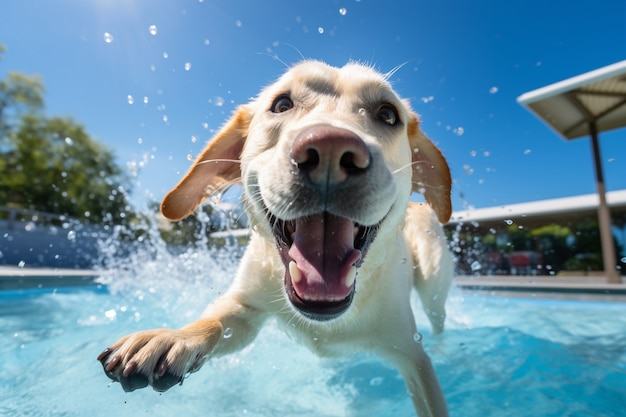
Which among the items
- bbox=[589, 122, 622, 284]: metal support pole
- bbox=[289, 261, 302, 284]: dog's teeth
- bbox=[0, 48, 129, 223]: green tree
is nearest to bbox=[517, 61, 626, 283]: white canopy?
bbox=[589, 122, 622, 284]: metal support pole

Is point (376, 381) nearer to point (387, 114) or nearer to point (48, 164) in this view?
point (387, 114)

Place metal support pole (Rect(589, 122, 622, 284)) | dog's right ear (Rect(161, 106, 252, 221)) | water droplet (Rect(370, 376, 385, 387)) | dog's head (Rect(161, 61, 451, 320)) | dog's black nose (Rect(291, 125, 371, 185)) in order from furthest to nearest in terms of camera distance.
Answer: metal support pole (Rect(589, 122, 622, 284)), water droplet (Rect(370, 376, 385, 387)), dog's right ear (Rect(161, 106, 252, 221)), dog's head (Rect(161, 61, 451, 320)), dog's black nose (Rect(291, 125, 371, 185))

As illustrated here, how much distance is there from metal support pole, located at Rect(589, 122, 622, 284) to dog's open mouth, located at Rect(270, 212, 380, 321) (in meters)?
9.31

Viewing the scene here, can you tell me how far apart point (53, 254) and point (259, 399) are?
17.4 metres

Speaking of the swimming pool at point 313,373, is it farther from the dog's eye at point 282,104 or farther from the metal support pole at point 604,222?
the metal support pole at point 604,222

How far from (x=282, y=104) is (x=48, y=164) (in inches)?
1074

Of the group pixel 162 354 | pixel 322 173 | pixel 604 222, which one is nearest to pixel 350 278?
pixel 322 173

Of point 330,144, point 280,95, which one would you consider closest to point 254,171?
point 280,95

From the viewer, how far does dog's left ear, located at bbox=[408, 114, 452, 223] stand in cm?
245

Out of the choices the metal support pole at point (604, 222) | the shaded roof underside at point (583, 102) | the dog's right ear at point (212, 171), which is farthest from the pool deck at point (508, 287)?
the dog's right ear at point (212, 171)

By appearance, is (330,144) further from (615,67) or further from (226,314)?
(615,67)

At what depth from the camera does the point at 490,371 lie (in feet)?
9.55

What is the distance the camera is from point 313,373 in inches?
114

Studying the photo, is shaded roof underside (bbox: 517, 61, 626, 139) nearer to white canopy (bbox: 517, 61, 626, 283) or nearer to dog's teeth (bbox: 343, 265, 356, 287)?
white canopy (bbox: 517, 61, 626, 283)
